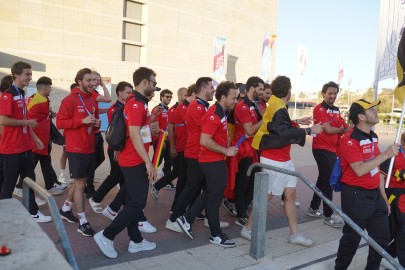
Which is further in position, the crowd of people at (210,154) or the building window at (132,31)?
the building window at (132,31)

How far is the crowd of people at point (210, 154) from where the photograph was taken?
12.8 feet

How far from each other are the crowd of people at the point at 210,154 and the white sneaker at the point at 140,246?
1cm

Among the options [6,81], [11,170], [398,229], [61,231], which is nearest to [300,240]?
[398,229]

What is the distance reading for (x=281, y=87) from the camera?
458 centimetres

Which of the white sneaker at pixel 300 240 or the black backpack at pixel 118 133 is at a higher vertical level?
the black backpack at pixel 118 133

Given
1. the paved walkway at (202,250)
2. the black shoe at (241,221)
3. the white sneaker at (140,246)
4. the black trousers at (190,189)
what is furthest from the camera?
the black shoe at (241,221)

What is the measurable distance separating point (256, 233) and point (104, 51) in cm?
2092

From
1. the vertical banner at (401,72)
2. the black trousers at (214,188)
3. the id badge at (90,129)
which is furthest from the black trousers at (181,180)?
the vertical banner at (401,72)

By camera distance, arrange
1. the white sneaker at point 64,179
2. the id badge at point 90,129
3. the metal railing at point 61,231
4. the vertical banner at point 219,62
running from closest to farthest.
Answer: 1. the metal railing at point 61,231
2. the id badge at point 90,129
3. the white sneaker at point 64,179
4. the vertical banner at point 219,62

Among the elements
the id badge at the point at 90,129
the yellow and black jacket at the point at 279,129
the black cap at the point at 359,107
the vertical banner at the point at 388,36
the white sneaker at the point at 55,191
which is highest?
the vertical banner at the point at 388,36

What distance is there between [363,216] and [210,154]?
179cm

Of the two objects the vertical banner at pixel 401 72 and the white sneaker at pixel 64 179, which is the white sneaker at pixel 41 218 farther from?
the vertical banner at pixel 401 72

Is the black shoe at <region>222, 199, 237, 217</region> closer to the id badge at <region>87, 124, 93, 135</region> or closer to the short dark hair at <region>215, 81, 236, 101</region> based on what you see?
the short dark hair at <region>215, 81, 236, 101</region>

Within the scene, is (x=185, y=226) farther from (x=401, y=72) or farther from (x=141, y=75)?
(x=401, y=72)
